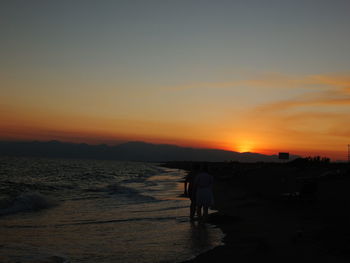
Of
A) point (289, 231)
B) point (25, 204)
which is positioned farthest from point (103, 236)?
point (25, 204)

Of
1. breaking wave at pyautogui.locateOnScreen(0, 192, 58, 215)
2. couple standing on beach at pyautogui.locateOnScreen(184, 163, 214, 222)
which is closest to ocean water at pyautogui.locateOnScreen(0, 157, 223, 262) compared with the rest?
breaking wave at pyautogui.locateOnScreen(0, 192, 58, 215)

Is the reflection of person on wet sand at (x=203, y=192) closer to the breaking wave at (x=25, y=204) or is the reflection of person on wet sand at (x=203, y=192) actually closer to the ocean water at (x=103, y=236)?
the ocean water at (x=103, y=236)

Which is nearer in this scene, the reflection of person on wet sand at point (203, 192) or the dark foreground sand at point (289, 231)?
the dark foreground sand at point (289, 231)

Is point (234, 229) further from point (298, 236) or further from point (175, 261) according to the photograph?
point (175, 261)

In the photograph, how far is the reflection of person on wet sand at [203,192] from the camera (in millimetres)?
11227

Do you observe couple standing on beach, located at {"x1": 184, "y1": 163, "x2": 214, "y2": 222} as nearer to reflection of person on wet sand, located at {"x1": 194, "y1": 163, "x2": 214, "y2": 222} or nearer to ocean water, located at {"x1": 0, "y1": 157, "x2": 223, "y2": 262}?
reflection of person on wet sand, located at {"x1": 194, "y1": 163, "x2": 214, "y2": 222}

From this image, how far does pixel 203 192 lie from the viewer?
1134 cm

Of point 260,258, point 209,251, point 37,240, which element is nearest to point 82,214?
point 37,240

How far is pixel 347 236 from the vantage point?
295 inches

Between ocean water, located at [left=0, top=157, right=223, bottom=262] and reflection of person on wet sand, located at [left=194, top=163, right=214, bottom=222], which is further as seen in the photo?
reflection of person on wet sand, located at [left=194, top=163, right=214, bottom=222]

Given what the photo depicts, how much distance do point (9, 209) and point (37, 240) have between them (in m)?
7.01

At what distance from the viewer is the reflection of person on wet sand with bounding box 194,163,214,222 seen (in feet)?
36.8

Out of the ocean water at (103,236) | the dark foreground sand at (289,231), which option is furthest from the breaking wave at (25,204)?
the dark foreground sand at (289,231)

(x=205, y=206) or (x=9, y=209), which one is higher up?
(x=205, y=206)
